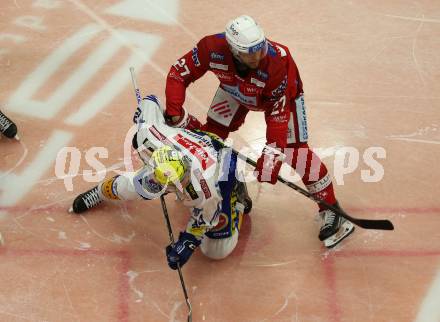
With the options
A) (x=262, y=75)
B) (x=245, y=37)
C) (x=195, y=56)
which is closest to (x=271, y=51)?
(x=262, y=75)

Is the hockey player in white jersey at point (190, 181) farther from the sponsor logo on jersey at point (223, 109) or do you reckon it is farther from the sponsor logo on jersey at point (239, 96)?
the sponsor logo on jersey at point (223, 109)

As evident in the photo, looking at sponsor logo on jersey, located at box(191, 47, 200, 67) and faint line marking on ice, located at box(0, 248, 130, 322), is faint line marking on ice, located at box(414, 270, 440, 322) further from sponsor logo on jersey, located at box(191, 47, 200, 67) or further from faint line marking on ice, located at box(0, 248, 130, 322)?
sponsor logo on jersey, located at box(191, 47, 200, 67)

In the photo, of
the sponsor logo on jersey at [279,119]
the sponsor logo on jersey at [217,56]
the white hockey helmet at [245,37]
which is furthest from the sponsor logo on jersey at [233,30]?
the sponsor logo on jersey at [279,119]

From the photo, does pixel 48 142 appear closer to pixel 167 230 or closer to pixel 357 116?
pixel 167 230

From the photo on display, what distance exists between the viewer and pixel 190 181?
12.1 feet

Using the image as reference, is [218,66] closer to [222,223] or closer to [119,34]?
[222,223]

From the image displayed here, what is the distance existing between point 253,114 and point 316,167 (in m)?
1.11

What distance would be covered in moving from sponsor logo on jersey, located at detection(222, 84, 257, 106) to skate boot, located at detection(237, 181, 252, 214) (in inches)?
19.5

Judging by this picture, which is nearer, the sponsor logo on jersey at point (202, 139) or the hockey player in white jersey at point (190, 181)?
the hockey player in white jersey at point (190, 181)

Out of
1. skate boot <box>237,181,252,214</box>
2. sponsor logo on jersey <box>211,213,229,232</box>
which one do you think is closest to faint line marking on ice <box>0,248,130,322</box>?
sponsor logo on jersey <box>211,213,229,232</box>

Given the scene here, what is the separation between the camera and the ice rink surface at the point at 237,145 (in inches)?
162

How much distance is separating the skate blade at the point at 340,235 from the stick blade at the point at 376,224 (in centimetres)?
15

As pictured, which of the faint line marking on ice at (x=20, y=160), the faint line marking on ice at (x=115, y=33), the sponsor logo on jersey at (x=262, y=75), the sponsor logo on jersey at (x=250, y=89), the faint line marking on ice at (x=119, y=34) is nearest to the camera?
the sponsor logo on jersey at (x=262, y=75)

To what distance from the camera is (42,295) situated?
160 inches
